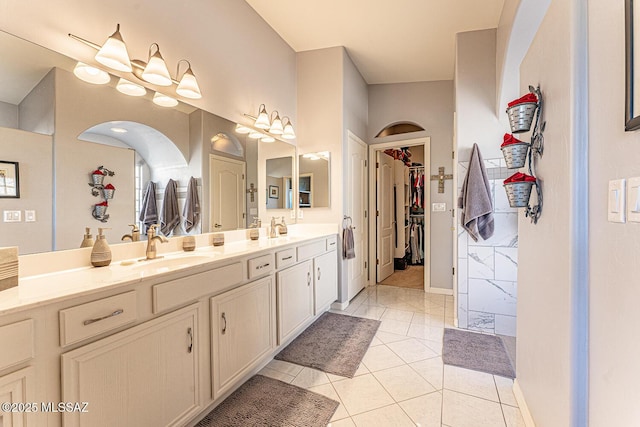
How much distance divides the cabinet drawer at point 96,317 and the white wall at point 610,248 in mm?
1599

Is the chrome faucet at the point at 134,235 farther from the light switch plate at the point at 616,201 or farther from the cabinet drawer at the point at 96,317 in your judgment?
the light switch plate at the point at 616,201

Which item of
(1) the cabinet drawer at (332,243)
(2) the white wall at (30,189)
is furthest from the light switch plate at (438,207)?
(2) the white wall at (30,189)

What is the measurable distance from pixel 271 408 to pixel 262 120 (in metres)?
2.30

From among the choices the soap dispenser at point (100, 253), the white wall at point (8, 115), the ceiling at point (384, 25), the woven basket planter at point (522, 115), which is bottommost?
the soap dispenser at point (100, 253)

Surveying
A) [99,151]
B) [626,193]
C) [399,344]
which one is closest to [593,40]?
[626,193]

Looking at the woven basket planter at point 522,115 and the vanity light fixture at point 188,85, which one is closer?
the woven basket planter at point 522,115

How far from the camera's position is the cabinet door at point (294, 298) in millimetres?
2256

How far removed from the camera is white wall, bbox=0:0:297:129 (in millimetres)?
1377

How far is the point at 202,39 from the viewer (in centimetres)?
220

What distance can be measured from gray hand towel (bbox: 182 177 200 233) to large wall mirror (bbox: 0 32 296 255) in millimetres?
32

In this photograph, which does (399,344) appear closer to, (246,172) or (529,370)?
(529,370)

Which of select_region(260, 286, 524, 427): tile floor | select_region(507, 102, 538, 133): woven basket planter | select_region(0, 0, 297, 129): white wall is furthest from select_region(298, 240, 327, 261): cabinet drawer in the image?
select_region(507, 102, 538, 133): woven basket planter

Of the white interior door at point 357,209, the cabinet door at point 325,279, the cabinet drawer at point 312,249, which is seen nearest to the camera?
the cabinet drawer at point 312,249

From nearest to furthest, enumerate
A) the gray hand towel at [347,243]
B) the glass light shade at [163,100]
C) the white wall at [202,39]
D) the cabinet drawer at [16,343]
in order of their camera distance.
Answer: the cabinet drawer at [16,343]
the white wall at [202,39]
the glass light shade at [163,100]
the gray hand towel at [347,243]
